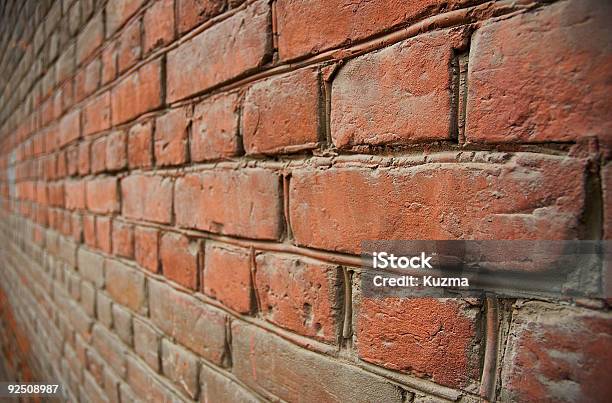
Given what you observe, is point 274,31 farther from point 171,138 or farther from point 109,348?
point 109,348

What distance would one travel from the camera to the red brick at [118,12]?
3.62 ft

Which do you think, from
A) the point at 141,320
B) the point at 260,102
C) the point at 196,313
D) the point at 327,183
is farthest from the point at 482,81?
Answer: the point at 141,320

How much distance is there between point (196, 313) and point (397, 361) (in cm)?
52

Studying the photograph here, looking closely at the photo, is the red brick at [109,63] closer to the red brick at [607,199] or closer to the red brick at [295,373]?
the red brick at [295,373]

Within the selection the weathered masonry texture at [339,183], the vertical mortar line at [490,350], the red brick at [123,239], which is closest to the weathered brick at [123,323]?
the weathered masonry texture at [339,183]

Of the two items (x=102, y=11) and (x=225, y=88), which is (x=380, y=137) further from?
(x=102, y=11)

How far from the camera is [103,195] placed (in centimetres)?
139

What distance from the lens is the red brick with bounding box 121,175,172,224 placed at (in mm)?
986

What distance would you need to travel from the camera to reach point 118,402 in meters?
1.27

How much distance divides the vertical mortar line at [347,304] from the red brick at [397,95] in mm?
177

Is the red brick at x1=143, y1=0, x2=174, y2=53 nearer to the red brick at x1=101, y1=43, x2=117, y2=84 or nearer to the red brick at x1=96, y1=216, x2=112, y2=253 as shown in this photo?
the red brick at x1=101, y1=43, x2=117, y2=84

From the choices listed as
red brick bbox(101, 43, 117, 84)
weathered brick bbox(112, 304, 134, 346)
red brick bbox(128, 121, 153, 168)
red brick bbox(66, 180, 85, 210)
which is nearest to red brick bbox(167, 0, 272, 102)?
red brick bbox(128, 121, 153, 168)

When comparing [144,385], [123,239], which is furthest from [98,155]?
[144,385]

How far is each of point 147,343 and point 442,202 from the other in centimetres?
95
